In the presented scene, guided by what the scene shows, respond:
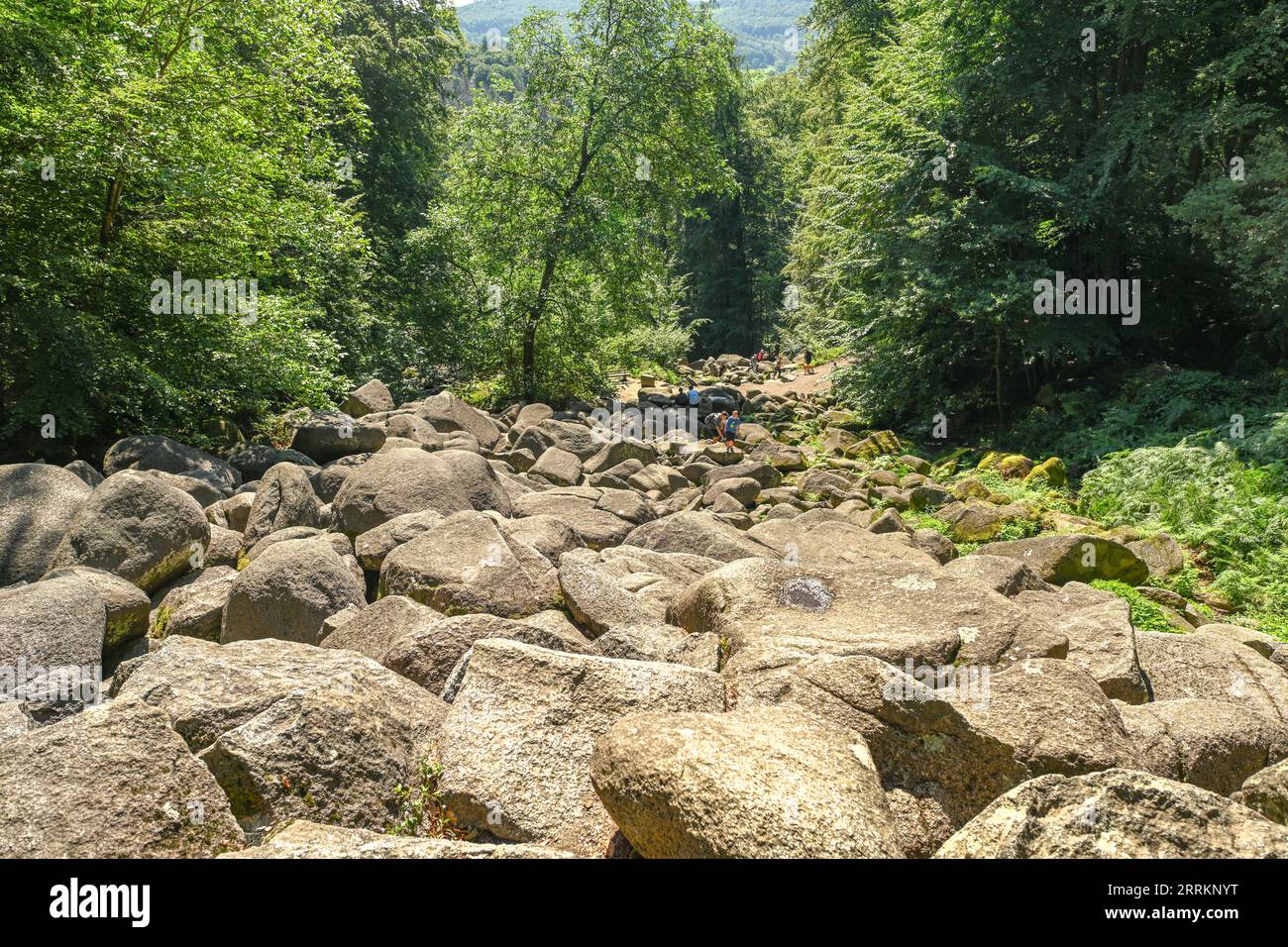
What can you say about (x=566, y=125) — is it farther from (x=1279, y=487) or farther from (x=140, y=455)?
(x=1279, y=487)

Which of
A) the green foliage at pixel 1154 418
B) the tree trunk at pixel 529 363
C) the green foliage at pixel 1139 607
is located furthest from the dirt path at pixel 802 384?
the green foliage at pixel 1139 607

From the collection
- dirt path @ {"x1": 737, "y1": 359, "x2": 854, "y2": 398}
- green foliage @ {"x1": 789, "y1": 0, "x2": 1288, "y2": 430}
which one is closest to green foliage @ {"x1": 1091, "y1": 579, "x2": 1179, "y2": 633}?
green foliage @ {"x1": 789, "y1": 0, "x2": 1288, "y2": 430}

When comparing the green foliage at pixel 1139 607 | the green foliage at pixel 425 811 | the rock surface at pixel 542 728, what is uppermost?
the rock surface at pixel 542 728

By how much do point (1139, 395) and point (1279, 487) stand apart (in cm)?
498

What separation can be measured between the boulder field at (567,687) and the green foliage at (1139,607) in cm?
7

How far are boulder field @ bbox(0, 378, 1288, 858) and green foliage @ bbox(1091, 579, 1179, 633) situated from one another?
0.23 feet

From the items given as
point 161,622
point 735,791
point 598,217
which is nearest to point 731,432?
point 598,217

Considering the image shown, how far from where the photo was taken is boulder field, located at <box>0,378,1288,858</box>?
2.69 metres

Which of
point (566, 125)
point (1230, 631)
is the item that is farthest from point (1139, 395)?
point (566, 125)

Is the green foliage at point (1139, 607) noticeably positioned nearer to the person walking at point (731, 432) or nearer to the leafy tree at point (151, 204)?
→ the person walking at point (731, 432)

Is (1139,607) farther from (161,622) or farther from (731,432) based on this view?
(731,432)

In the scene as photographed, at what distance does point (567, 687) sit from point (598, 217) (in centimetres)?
1906

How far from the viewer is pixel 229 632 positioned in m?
6.00

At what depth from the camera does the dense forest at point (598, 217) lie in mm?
10578
